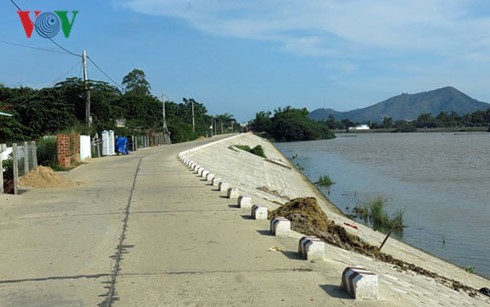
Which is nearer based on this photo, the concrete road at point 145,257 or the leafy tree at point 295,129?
the concrete road at point 145,257

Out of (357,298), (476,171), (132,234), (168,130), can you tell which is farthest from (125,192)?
(168,130)

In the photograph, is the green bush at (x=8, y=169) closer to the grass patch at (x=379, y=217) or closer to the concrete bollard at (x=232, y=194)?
the concrete bollard at (x=232, y=194)

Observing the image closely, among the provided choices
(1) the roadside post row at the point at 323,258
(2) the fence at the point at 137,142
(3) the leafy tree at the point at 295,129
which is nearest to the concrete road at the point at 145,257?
(1) the roadside post row at the point at 323,258

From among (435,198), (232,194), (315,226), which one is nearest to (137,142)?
(435,198)

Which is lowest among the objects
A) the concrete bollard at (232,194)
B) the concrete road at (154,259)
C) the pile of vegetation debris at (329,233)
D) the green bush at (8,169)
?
the pile of vegetation debris at (329,233)

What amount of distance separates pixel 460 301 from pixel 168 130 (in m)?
71.6

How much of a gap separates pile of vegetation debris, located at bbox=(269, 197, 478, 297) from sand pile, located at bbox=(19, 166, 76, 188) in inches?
326

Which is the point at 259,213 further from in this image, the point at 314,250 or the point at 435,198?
the point at 435,198

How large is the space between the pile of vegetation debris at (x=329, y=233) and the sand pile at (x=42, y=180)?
827cm

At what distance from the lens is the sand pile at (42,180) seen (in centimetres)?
1744

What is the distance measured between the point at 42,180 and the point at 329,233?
10323 millimetres

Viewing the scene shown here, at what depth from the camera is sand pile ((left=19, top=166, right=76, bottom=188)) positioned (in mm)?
17438

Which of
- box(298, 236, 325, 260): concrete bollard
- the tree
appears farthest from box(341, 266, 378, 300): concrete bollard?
the tree

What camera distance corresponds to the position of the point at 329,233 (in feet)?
37.7
